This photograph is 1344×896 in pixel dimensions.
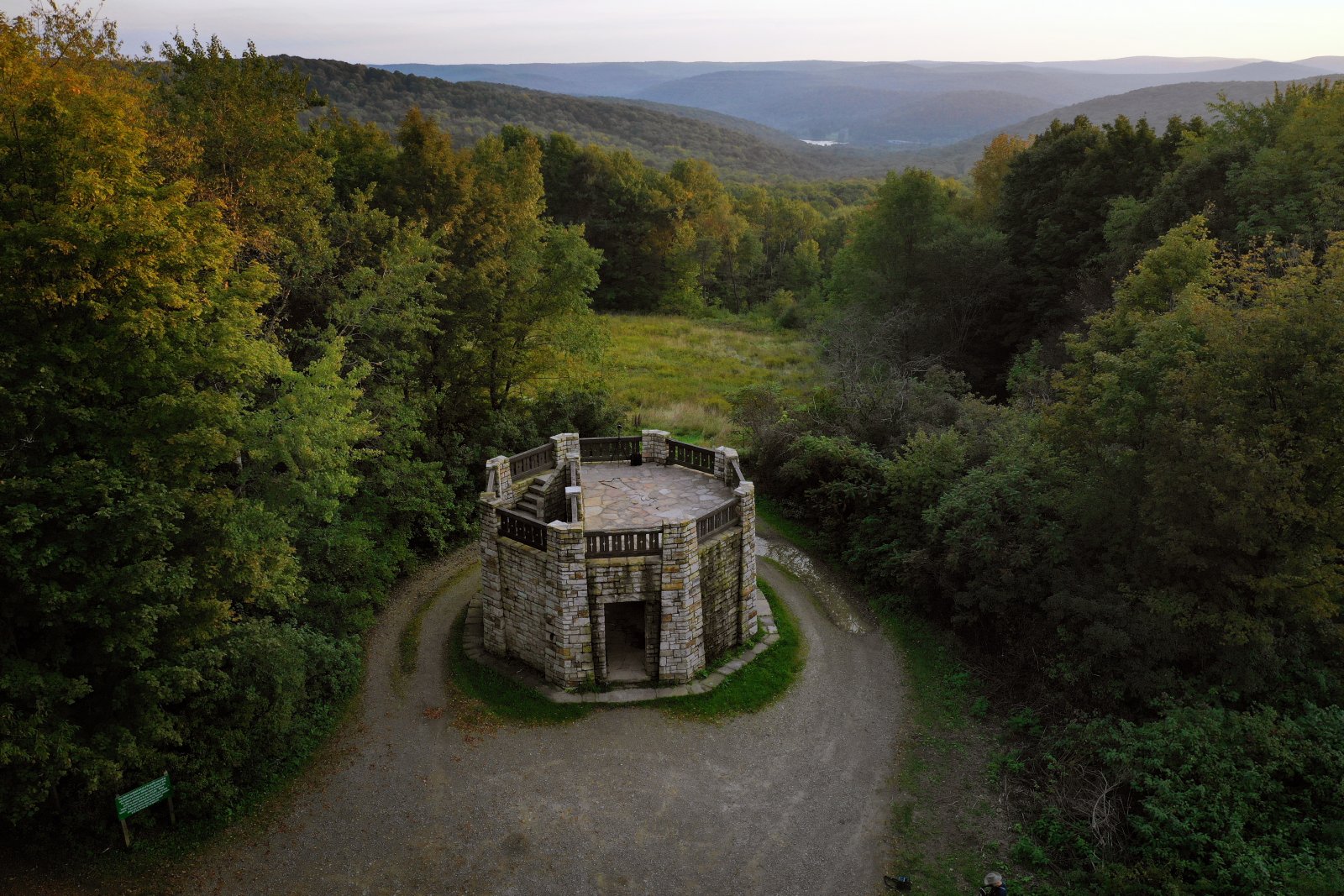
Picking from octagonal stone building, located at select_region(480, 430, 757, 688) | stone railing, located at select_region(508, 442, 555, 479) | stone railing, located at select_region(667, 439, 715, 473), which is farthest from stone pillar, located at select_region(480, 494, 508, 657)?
stone railing, located at select_region(667, 439, 715, 473)

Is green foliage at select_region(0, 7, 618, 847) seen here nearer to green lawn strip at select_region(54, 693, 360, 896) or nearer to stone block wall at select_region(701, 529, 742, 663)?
green lawn strip at select_region(54, 693, 360, 896)

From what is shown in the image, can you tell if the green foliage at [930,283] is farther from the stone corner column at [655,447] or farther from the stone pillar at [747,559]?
the stone pillar at [747,559]

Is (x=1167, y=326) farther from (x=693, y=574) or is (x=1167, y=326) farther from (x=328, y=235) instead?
(x=328, y=235)

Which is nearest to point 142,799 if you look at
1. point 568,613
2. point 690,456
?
point 568,613

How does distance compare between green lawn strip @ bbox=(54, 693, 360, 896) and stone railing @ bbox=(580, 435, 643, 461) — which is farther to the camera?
stone railing @ bbox=(580, 435, 643, 461)

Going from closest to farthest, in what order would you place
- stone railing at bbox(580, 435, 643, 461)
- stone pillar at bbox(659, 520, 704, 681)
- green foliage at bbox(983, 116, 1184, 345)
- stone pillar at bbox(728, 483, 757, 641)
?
1. stone pillar at bbox(659, 520, 704, 681)
2. stone pillar at bbox(728, 483, 757, 641)
3. stone railing at bbox(580, 435, 643, 461)
4. green foliage at bbox(983, 116, 1184, 345)

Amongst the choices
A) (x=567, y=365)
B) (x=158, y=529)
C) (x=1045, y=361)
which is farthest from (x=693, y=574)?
(x=1045, y=361)

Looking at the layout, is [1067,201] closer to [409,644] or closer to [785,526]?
[785,526]
